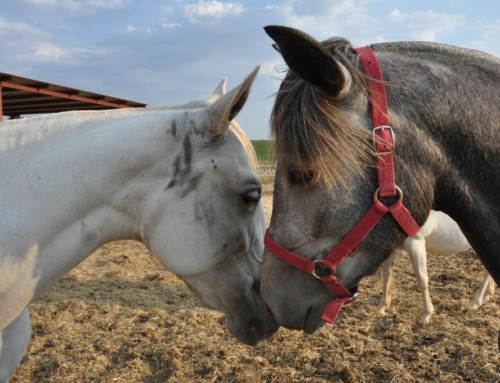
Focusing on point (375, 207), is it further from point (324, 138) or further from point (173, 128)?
point (173, 128)

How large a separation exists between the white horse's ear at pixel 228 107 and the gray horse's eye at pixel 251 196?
0.28m

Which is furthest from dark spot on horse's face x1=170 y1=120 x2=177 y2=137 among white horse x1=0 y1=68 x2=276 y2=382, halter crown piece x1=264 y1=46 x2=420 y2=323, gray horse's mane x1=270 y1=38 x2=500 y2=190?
halter crown piece x1=264 y1=46 x2=420 y2=323

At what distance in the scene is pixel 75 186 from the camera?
1.69 m

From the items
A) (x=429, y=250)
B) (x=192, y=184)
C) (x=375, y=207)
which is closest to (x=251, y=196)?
(x=192, y=184)

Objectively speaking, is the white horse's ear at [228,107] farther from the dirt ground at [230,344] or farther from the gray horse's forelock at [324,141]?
the dirt ground at [230,344]

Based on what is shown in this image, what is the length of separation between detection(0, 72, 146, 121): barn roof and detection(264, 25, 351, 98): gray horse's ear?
778 cm

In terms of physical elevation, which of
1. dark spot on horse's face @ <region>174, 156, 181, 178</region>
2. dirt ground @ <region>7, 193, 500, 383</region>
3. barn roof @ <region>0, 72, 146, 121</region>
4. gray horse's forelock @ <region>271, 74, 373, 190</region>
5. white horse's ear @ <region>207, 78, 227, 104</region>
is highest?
barn roof @ <region>0, 72, 146, 121</region>

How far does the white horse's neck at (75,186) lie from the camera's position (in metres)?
1.65

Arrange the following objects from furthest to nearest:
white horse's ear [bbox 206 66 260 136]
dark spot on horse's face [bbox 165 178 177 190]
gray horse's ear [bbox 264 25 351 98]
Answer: dark spot on horse's face [bbox 165 178 177 190]
white horse's ear [bbox 206 66 260 136]
gray horse's ear [bbox 264 25 351 98]

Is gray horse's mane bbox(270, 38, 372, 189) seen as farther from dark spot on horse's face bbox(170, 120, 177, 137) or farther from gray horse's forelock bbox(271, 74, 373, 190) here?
dark spot on horse's face bbox(170, 120, 177, 137)

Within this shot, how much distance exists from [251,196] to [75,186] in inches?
28.1

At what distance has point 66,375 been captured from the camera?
318 cm

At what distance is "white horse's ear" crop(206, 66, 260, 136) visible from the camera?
64.6 inches

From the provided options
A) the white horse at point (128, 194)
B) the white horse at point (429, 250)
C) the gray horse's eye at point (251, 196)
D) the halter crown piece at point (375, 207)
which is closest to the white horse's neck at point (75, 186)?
the white horse at point (128, 194)
